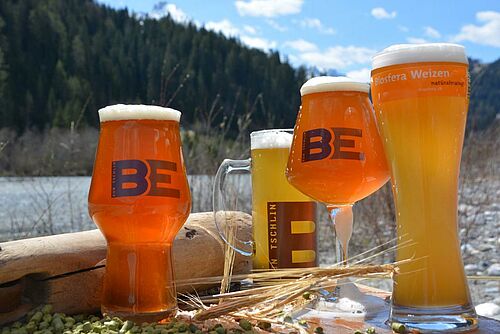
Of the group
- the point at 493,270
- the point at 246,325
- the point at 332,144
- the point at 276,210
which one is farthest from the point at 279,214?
the point at 493,270

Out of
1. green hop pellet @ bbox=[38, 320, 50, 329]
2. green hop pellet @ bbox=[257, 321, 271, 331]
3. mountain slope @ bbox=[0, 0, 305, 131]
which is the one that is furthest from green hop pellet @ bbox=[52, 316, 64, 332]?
mountain slope @ bbox=[0, 0, 305, 131]

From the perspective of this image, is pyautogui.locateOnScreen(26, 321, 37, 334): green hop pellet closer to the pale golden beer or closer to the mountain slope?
the pale golden beer

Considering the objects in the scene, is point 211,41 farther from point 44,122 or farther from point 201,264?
point 201,264

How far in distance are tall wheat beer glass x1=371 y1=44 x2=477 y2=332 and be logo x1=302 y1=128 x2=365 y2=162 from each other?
0.13m

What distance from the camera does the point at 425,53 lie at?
35.1 inches

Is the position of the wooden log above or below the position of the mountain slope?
below

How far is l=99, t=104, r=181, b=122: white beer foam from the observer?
1006 millimetres

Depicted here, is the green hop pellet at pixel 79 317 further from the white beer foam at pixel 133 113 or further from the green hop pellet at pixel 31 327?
the white beer foam at pixel 133 113

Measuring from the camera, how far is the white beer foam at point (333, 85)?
1.10 m

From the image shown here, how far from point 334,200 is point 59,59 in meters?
25.4

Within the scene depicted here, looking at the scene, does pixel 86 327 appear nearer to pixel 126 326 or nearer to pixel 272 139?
pixel 126 326

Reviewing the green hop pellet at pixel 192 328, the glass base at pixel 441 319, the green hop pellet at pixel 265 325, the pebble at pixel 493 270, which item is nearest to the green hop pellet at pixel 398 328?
the glass base at pixel 441 319

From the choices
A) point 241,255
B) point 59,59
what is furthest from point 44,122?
point 241,255

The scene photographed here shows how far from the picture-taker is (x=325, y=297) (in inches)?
42.3
